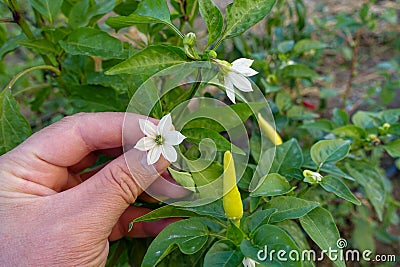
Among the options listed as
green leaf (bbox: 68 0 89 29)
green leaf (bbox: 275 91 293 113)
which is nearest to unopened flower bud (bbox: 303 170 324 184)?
green leaf (bbox: 275 91 293 113)

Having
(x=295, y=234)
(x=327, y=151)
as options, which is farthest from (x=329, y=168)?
(x=295, y=234)

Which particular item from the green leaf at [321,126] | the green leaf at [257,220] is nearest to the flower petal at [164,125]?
the green leaf at [257,220]

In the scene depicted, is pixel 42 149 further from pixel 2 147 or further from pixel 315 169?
pixel 315 169

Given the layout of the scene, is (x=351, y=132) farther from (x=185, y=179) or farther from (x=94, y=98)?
(x=94, y=98)

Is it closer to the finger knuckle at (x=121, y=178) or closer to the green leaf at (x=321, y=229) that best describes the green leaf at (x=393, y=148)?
the green leaf at (x=321, y=229)

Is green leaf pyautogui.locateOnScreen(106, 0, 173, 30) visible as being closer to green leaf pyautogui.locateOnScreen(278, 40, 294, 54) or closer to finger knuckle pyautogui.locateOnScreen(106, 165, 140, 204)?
finger knuckle pyautogui.locateOnScreen(106, 165, 140, 204)
